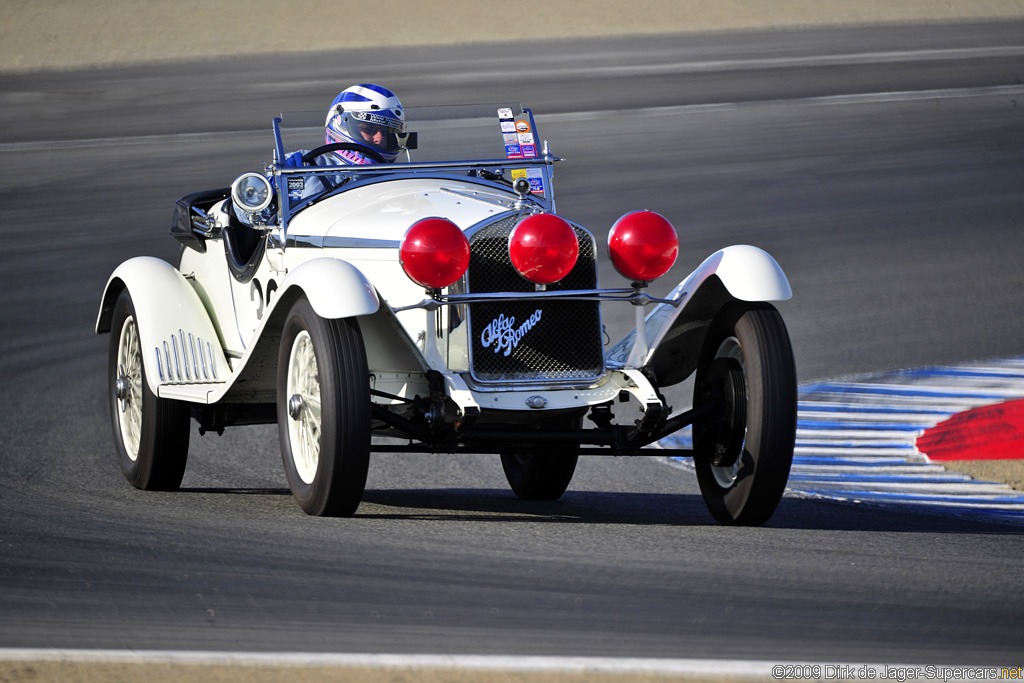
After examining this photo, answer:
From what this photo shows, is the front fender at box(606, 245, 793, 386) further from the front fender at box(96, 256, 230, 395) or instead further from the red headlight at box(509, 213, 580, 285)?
the front fender at box(96, 256, 230, 395)

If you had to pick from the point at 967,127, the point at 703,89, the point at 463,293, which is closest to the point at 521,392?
the point at 463,293

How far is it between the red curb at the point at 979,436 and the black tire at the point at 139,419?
4422 millimetres

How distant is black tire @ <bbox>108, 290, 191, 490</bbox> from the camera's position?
25.0 feet

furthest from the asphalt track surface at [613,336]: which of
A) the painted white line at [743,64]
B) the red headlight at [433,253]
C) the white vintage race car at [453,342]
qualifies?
the red headlight at [433,253]

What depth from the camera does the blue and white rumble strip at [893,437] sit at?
7.77m

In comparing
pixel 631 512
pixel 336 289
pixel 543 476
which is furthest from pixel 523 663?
pixel 543 476

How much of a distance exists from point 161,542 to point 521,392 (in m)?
1.72

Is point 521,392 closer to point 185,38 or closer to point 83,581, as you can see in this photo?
point 83,581

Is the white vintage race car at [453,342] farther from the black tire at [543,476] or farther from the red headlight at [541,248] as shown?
the black tire at [543,476]

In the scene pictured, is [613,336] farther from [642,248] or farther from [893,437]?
[642,248]

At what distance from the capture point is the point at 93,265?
51.7ft

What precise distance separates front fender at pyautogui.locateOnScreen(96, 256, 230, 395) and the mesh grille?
1.81 meters

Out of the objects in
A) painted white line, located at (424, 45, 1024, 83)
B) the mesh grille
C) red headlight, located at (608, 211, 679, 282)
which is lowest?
the mesh grille

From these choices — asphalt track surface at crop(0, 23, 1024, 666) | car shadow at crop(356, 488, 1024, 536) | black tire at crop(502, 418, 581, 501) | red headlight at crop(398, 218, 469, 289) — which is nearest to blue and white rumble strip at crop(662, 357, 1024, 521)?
car shadow at crop(356, 488, 1024, 536)
